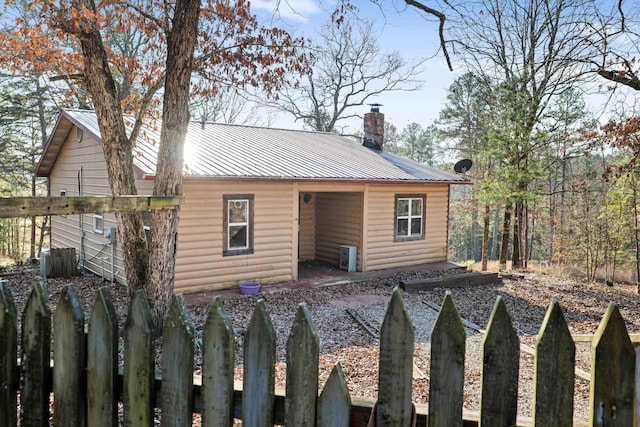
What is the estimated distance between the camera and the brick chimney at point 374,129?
58.1 feet

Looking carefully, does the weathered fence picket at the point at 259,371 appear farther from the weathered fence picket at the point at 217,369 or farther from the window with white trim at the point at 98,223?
the window with white trim at the point at 98,223

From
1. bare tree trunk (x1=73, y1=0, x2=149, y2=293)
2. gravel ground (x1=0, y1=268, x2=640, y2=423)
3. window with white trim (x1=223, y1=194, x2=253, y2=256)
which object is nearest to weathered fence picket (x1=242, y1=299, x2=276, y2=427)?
gravel ground (x1=0, y1=268, x2=640, y2=423)

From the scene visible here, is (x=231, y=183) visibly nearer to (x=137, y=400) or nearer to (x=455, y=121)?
(x=137, y=400)

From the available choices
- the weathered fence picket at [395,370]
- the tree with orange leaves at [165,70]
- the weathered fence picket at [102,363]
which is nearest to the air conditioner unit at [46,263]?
the tree with orange leaves at [165,70]

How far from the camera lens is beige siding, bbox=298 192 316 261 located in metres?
14.7

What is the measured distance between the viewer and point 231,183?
1038 centimetres

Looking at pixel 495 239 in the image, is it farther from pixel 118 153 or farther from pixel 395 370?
pixel 395 370

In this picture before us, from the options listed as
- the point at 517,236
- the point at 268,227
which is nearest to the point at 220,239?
the point at 268,227

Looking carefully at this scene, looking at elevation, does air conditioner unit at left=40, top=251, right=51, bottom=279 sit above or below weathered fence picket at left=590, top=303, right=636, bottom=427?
below

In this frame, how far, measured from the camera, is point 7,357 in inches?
77.5

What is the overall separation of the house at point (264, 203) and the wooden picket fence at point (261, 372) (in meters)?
7.38

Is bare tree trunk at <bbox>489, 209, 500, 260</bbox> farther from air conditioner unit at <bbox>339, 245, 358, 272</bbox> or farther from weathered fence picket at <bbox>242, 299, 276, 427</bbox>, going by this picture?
weathered fence picket at <bbox>242, 299, 276, 427</bbox>

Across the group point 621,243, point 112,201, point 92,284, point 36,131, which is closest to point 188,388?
point 112,201

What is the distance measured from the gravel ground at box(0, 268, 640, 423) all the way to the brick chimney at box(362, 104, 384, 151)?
6.49 meters
